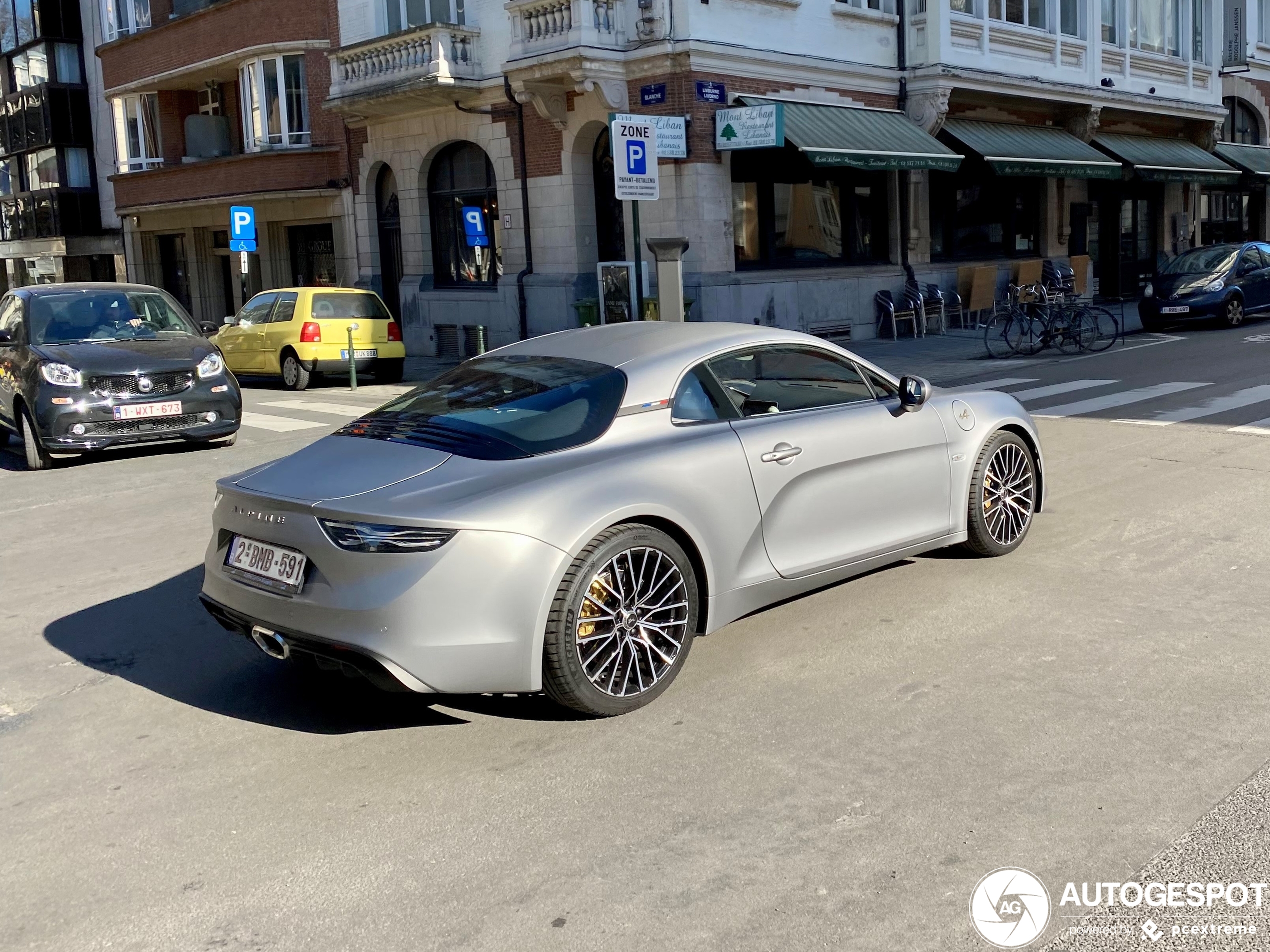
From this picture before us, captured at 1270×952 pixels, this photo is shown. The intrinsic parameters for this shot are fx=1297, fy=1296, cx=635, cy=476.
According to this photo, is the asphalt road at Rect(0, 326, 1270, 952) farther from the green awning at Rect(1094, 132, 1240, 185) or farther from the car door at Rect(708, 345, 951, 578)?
the green awning at Rect(1094, 132, 1240, 185)

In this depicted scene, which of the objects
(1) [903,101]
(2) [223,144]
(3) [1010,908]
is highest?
(2) [223,144]

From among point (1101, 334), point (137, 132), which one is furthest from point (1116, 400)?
point (137, 132)

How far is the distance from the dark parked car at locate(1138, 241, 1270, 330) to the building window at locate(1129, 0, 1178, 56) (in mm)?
7924

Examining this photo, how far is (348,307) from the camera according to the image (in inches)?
767

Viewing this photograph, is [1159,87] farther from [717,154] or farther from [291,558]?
[291,558]

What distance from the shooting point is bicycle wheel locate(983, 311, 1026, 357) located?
1912 centimetres

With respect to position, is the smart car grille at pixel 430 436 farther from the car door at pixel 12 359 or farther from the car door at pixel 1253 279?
the car door at pixel 1253 279

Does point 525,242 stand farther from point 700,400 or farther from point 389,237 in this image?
point 700,400

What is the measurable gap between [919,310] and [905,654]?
746 inches

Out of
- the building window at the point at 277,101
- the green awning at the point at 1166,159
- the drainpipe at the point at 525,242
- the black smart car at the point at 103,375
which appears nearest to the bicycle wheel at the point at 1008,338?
the drainpipe at the point at 525,242

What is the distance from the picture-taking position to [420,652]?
4.36 meters

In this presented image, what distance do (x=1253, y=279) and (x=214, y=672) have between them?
21954 mm

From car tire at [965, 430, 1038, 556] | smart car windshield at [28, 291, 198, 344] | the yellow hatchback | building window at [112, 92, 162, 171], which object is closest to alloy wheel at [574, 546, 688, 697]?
car tire at [965, 430, 1038, 556]

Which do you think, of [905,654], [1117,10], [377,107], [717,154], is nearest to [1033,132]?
[1117,10]
